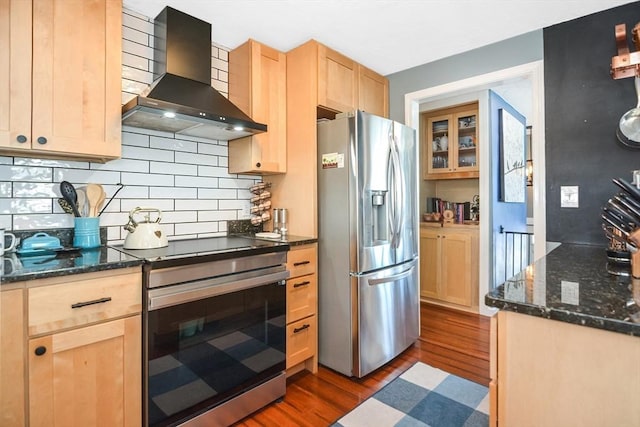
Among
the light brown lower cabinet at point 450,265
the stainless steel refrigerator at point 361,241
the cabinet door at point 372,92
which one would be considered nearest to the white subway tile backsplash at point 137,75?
the stainless steel refrigerator at point 361,241

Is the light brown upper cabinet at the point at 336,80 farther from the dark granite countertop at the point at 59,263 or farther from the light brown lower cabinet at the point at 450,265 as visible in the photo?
the light brown lower cabinet at the point at 450,265

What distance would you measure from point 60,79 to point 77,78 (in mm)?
70

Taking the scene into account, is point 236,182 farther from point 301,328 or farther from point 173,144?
point 301,328

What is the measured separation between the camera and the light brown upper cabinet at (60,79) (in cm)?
146

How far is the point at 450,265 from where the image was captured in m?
3.72

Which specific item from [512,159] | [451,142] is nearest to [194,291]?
[451,142]

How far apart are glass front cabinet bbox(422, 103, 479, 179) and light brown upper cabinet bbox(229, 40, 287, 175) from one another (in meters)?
2.30

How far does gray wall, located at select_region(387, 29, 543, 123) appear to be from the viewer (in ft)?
7.61

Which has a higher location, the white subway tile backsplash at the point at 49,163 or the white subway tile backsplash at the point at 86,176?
the white subway tile backsplash at the point at 49,163

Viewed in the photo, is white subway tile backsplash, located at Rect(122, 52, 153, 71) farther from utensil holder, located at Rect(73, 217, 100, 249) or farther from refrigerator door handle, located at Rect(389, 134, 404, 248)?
refrigerator door handle, located at Rect(389, 134, 404, 248)

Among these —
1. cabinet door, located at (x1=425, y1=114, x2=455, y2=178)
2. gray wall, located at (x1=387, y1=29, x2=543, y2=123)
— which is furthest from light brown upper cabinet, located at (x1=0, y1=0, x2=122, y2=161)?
cabinet door, located at (x1=425, y1=114, x2=455, y2=178)

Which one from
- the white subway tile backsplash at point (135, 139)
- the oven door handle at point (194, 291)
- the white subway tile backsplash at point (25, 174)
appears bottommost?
the oven door handle at point (194, 291)

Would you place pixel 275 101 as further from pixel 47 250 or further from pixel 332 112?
pixel 47 250

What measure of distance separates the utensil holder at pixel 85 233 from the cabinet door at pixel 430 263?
10.6ft
